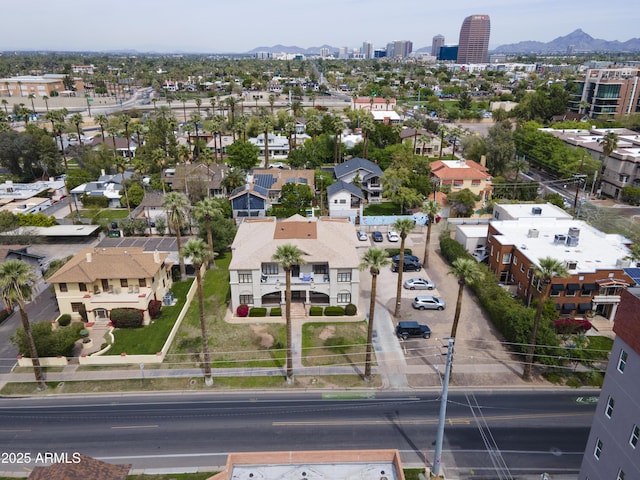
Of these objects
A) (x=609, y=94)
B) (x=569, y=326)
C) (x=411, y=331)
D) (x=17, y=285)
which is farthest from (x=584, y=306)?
(x=609, y=94)

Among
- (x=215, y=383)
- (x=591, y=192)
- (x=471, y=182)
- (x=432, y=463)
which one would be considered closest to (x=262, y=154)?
(x=471, y=182)

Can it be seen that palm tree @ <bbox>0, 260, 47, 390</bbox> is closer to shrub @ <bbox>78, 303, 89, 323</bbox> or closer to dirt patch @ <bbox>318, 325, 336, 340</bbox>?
shrub @ <bbox>78, 303, 89, 323</bbox>

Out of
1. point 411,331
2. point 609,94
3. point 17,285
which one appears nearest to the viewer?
point 17,285

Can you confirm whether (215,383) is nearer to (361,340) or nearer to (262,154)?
(361,340)

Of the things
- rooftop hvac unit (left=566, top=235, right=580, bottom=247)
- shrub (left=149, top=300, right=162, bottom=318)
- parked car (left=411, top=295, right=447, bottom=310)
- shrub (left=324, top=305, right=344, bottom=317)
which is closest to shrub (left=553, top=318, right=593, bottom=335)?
parked car (left=411, top=295, right=447, bottom=310)

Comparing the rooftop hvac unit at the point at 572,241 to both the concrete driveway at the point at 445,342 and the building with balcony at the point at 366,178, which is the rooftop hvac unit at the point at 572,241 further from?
the building with balcony at the point at 366,178

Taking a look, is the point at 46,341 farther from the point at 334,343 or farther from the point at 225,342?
the point at 334,343

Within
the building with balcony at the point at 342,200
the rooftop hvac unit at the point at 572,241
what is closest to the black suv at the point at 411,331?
the rooftop hvac unit at the point at 572,241
